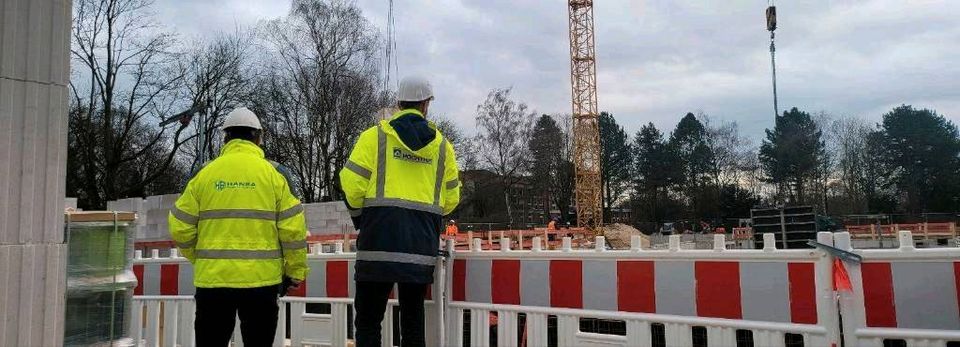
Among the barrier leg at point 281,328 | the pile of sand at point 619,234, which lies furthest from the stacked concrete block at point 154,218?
the pile of sand at point 619,234

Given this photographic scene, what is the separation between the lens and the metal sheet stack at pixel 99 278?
3.67m

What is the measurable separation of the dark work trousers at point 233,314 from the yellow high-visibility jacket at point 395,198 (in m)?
0.53

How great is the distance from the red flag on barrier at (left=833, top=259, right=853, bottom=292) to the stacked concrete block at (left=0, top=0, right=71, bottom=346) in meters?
3.59

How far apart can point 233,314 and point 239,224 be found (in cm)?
51

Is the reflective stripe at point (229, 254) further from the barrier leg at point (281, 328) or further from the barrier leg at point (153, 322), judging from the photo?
the barrier leg at point (153, 322)

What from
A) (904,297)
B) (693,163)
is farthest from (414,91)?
(693,163)

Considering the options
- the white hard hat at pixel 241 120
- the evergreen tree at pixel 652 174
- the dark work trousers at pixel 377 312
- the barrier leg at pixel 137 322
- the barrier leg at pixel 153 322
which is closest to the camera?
the dark work trousers at pixel 377 312

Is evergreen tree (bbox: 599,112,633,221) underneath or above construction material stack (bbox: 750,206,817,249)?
above

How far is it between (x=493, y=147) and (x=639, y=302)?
58518 millimetres

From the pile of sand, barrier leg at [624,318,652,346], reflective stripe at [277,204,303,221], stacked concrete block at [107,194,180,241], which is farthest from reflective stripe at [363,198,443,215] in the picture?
the pile of sand

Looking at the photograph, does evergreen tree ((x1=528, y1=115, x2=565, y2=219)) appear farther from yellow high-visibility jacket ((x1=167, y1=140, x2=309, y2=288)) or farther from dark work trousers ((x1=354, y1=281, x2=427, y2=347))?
yellow high-visibility jacket ((x1=167, y1=140, x2=309, y2=288))

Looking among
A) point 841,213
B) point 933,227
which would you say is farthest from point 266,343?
point 841,213

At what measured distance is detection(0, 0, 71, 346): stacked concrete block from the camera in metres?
2.92

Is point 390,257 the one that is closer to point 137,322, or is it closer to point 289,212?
point 289,212
